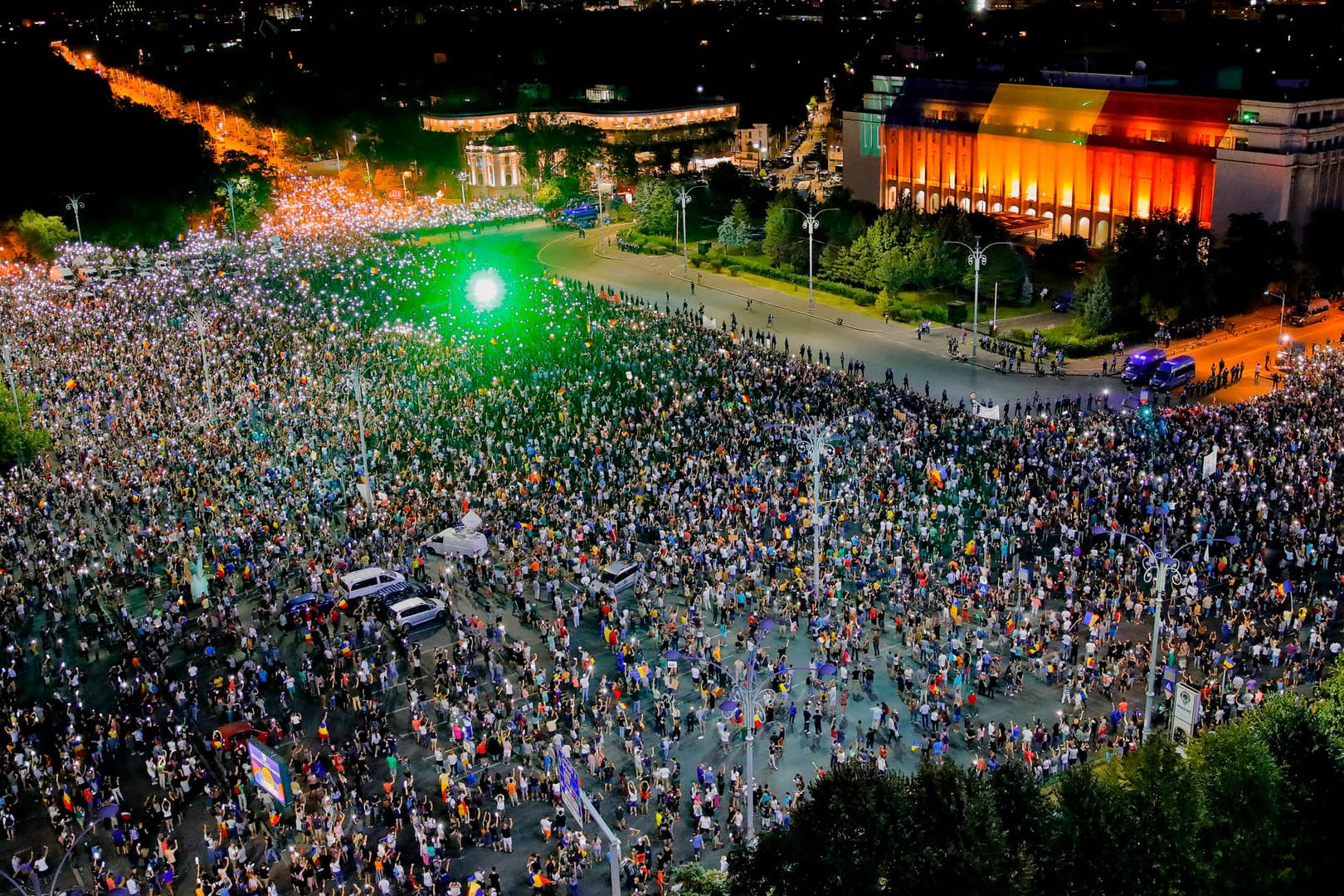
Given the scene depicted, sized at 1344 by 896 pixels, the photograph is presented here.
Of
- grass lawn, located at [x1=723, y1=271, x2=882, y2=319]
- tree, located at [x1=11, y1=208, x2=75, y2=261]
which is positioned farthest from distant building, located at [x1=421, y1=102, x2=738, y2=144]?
tree, located at [x1=11, y1=208, x2=75, y2=261]

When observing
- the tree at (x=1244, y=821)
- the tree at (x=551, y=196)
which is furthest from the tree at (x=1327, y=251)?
the tree at (x=551, y=196)

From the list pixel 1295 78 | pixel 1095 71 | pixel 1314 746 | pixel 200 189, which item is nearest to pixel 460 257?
pixel 200 189

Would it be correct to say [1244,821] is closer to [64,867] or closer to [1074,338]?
[64,867]

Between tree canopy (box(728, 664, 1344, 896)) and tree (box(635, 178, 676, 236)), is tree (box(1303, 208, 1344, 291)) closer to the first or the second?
tree (box(635, 178, 676, 236))

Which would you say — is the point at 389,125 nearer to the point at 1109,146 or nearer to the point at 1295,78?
the point at 1109,146

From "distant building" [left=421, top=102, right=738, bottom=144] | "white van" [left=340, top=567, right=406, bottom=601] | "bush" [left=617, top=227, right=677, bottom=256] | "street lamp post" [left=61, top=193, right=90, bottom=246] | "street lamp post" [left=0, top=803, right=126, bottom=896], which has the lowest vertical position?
"street lamp post" [left=0, top=803, right=126, bottom=896]

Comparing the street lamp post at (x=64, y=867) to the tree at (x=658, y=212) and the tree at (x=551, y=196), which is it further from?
the tree at (x=551, y=196)

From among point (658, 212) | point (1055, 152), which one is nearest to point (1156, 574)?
point (1055, 152)

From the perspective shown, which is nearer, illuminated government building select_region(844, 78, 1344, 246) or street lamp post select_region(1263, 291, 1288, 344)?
→ street lamp post select_region(1263, 291, 1288, 344)
